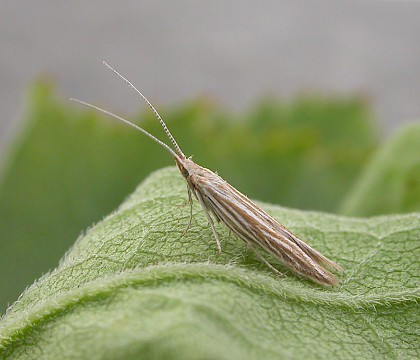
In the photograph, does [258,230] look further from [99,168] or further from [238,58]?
[238,58]

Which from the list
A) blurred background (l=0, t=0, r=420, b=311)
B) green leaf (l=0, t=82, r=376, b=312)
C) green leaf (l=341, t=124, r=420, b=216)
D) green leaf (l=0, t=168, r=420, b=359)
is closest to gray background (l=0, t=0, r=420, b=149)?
blurred background (l=0, t=0, r=420, b=311)

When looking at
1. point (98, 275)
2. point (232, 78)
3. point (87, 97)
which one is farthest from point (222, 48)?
point (98, 275)

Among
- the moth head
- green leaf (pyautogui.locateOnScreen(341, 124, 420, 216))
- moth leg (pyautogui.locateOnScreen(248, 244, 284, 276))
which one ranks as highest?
the moth head

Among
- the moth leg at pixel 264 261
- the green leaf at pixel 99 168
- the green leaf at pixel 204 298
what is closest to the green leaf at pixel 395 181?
the green leaf at pixel 99 168

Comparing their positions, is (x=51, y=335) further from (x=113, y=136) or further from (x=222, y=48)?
(x=222, y=48)

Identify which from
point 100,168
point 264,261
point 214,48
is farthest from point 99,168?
point 214,48

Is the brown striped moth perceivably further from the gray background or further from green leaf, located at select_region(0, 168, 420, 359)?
the gray background
